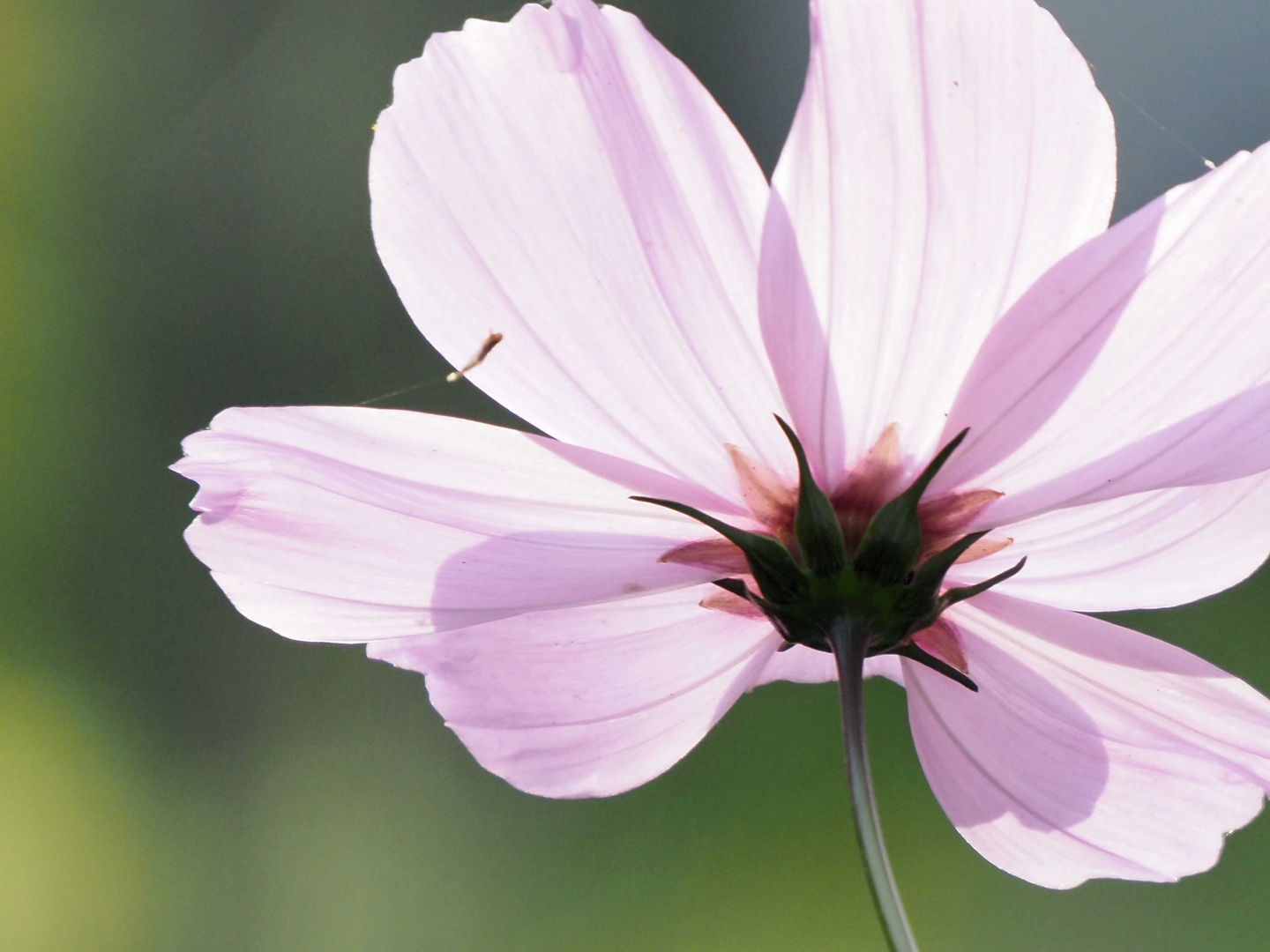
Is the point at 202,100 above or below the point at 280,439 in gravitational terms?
above

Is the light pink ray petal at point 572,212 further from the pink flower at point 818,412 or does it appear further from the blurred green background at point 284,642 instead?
the blurred green background at point 284,642

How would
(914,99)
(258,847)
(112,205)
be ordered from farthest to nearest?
(112,205), (258,847), (914,99)

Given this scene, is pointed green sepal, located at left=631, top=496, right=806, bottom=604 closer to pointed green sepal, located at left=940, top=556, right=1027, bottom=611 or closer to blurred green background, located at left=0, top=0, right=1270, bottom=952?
pointed green sepal, located at left=940, top=556, right=1027, bottom=611

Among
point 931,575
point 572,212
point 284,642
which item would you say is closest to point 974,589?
point 931,575

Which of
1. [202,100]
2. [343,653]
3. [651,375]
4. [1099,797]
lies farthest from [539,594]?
[202,100]

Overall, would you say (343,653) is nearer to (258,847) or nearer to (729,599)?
(258,847)

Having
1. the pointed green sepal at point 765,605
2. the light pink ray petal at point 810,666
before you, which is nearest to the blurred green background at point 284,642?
the light pink ray petal at point 810,666

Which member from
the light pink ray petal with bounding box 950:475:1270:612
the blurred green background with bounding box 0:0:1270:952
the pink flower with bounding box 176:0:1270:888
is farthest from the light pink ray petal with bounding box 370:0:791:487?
the blurred green background with bounding box 0:0:1270:952
